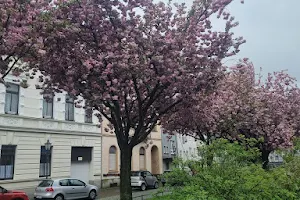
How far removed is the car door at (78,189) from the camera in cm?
1797

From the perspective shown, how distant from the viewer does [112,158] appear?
27.9 metres

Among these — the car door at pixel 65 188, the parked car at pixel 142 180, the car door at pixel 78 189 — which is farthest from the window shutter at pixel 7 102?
the parked car at pixel 142 180

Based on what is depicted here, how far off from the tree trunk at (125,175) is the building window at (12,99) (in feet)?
41.9

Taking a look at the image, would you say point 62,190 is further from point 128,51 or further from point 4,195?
point 128,51

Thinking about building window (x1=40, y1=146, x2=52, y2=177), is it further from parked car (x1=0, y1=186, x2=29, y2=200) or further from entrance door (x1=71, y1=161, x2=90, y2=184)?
parked car (x1=0, y1=186, x2=29, y2=200)

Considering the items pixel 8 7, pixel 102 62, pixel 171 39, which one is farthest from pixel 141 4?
pixel 8 7

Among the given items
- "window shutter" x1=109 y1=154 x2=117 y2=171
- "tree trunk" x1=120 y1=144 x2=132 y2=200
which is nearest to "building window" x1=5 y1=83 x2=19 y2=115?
"window shutter" x1=109 y1=154 x2=117 y2=171

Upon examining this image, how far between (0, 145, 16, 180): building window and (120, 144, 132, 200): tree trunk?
1240 cm

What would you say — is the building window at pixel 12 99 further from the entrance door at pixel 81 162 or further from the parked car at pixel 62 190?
the entrance door at pixel 81 162

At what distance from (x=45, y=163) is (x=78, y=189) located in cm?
475

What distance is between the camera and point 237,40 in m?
10.0

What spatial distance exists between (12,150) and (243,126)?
14.6 meters

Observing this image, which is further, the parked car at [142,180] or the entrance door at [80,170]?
the entrance door at [80,170]

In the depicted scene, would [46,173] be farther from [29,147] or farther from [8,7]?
[8,7]
